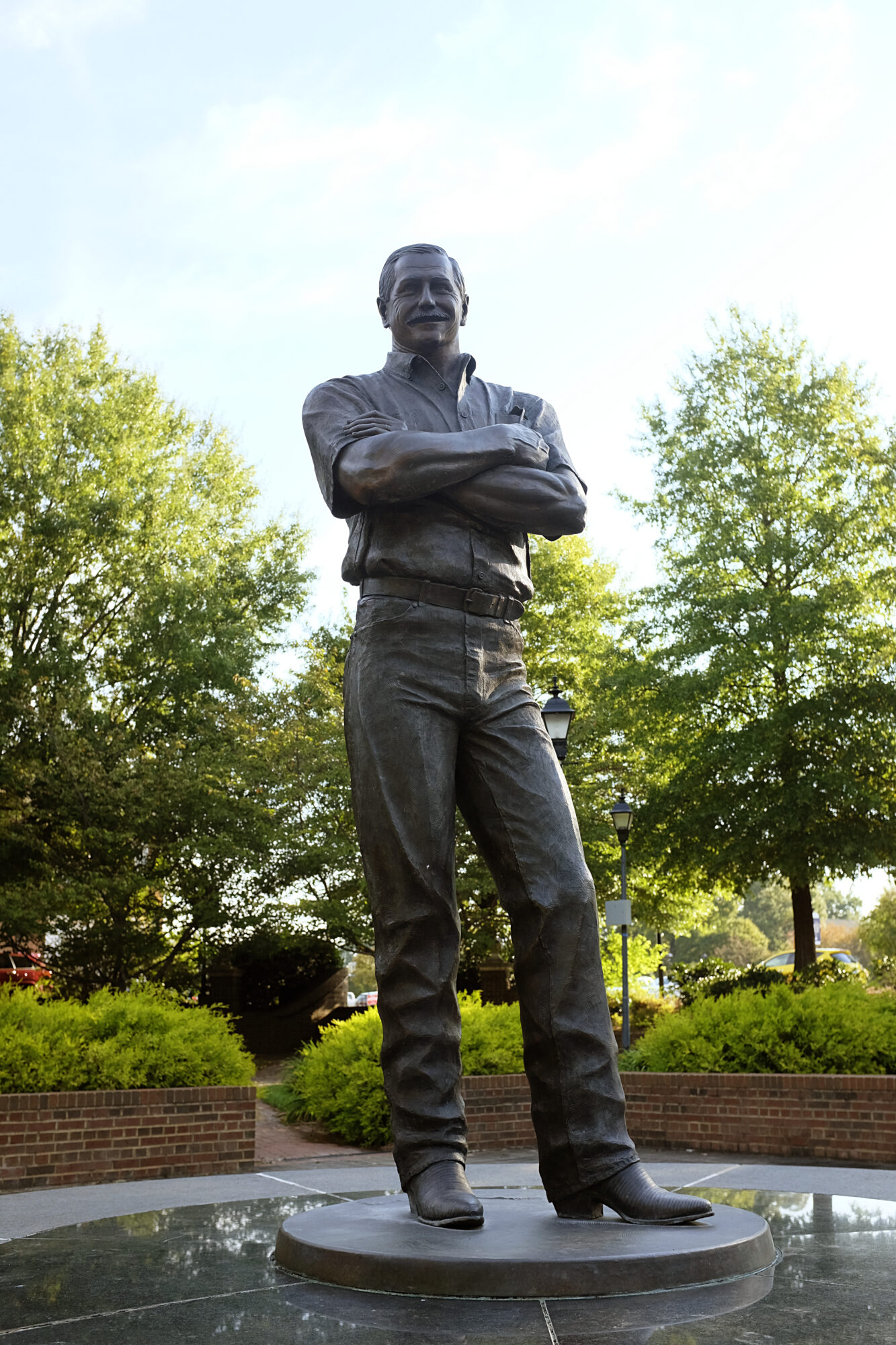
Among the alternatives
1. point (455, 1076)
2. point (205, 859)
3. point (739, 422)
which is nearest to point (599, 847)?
point (205, 859)

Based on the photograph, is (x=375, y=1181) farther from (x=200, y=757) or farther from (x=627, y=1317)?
(x=200, y=757)

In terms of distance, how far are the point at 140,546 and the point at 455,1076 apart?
2462cm

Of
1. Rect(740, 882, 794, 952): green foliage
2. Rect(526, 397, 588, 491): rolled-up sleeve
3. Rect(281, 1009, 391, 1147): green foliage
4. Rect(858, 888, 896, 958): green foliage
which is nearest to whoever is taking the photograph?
Rect(526, 397, 588, 491): rolled-up sleeve

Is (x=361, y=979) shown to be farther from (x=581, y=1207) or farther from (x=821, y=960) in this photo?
(x=581, y=1207)

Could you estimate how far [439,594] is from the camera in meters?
3.97

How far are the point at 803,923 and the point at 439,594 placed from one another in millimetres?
21107

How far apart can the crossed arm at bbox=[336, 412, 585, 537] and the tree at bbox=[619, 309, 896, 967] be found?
1845cm

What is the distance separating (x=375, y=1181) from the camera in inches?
240

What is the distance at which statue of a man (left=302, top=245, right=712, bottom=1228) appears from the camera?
3.68 m

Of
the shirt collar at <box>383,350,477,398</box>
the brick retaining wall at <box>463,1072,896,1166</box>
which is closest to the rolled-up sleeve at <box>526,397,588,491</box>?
the shirt collar at <box>383,350,477,398</box>

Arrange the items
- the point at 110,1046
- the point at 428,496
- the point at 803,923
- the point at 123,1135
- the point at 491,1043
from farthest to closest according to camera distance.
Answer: the point at 803,923
the point at 491,1043
the point at 110,1046
the point at 123,1135
the point at 428,496

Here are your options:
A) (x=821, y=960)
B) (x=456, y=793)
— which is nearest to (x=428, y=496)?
(x=456, y=793)

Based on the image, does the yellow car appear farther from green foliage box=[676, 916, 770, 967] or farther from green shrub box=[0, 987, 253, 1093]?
green foliage box=[676, 916, 770, 967]

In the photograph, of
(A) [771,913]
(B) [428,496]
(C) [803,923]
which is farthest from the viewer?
(A) [771,913]
